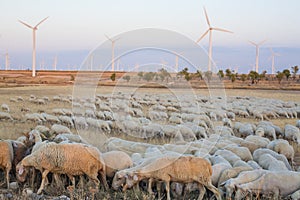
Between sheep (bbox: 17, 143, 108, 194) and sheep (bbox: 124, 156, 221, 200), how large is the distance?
65 centimetres

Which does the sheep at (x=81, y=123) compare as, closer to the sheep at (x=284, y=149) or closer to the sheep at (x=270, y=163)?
the sheep at (x=270, y=163)

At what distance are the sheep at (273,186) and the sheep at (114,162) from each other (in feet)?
6.46

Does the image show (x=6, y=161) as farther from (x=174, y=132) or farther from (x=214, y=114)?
(x=214, y=114)

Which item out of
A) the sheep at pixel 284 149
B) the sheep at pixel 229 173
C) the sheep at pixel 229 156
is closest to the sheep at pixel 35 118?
the sheep at pixel 229 156

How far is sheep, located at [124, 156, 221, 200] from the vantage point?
6.02 m

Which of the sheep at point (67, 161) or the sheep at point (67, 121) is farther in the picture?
the sheep at point (67, 121)

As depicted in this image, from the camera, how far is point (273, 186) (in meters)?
5.99

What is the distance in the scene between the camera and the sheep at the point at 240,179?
6000mm

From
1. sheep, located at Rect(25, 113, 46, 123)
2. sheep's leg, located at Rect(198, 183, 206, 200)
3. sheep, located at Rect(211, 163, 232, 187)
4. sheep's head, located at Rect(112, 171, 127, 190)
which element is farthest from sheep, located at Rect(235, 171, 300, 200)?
sheep, located at Rect(25, 113, 46, 123)

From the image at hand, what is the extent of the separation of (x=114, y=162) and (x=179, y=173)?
49.9 inches

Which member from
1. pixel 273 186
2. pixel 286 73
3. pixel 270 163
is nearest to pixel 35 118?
pixel 270 163

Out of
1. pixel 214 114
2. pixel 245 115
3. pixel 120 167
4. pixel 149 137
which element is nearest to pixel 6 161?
pixel 120 167

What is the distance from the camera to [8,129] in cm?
1216

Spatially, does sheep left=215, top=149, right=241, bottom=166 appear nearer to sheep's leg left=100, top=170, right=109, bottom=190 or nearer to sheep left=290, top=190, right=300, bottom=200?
sheep left=290, top=190, right=300, bottom=200
